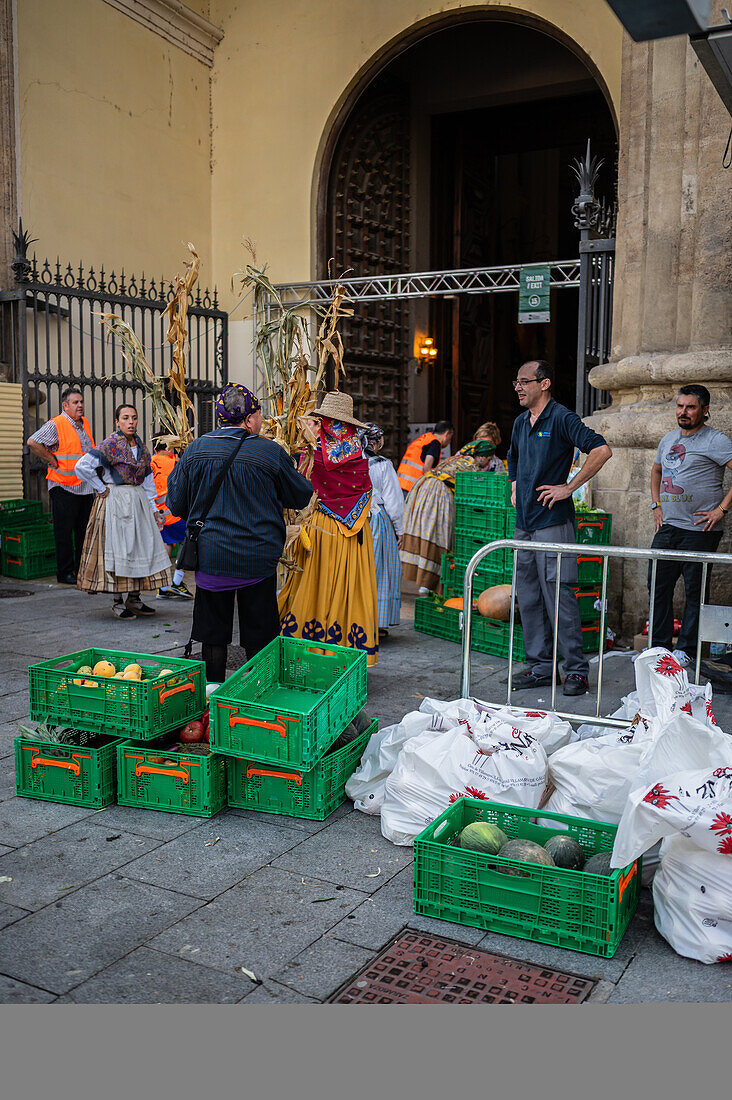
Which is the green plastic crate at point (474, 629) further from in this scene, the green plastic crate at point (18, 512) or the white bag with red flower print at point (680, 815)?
the green plastic crate at point (18, 512)

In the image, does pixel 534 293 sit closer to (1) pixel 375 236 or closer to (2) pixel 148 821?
(1) pixel 375 236

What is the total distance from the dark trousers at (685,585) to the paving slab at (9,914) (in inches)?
176

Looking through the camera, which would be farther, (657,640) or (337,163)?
(337,163)

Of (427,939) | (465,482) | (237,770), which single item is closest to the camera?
(427,939)

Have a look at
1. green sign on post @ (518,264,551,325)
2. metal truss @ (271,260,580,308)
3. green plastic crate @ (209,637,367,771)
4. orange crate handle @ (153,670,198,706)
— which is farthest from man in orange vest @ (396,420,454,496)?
orange crate handle @ (153,670,198,706)

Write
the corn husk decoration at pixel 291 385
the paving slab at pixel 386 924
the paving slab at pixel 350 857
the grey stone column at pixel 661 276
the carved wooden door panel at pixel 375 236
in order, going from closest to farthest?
the paving slab at pixel 386 924 → the paving slab at pixel 350 857 → the corn husk decoration at pixel 291 385 → the grey stone column at pixel 661 276 → the carved wooden door panel at pixel 375 236

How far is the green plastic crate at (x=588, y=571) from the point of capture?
7.17m

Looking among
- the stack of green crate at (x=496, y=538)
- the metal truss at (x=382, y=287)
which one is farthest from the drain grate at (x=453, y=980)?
the metal truss at (x=382, y=287)

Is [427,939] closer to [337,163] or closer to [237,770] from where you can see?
[237,770]

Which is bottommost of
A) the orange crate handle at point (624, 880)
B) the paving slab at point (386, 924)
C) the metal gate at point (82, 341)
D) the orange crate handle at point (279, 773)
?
the paving slab at point (386, 924)

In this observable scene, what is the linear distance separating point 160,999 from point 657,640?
4816mm

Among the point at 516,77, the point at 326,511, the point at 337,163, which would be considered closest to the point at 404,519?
the point at 326,511

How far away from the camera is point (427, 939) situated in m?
3.27

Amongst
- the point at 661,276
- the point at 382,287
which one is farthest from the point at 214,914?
the point at 382,287
